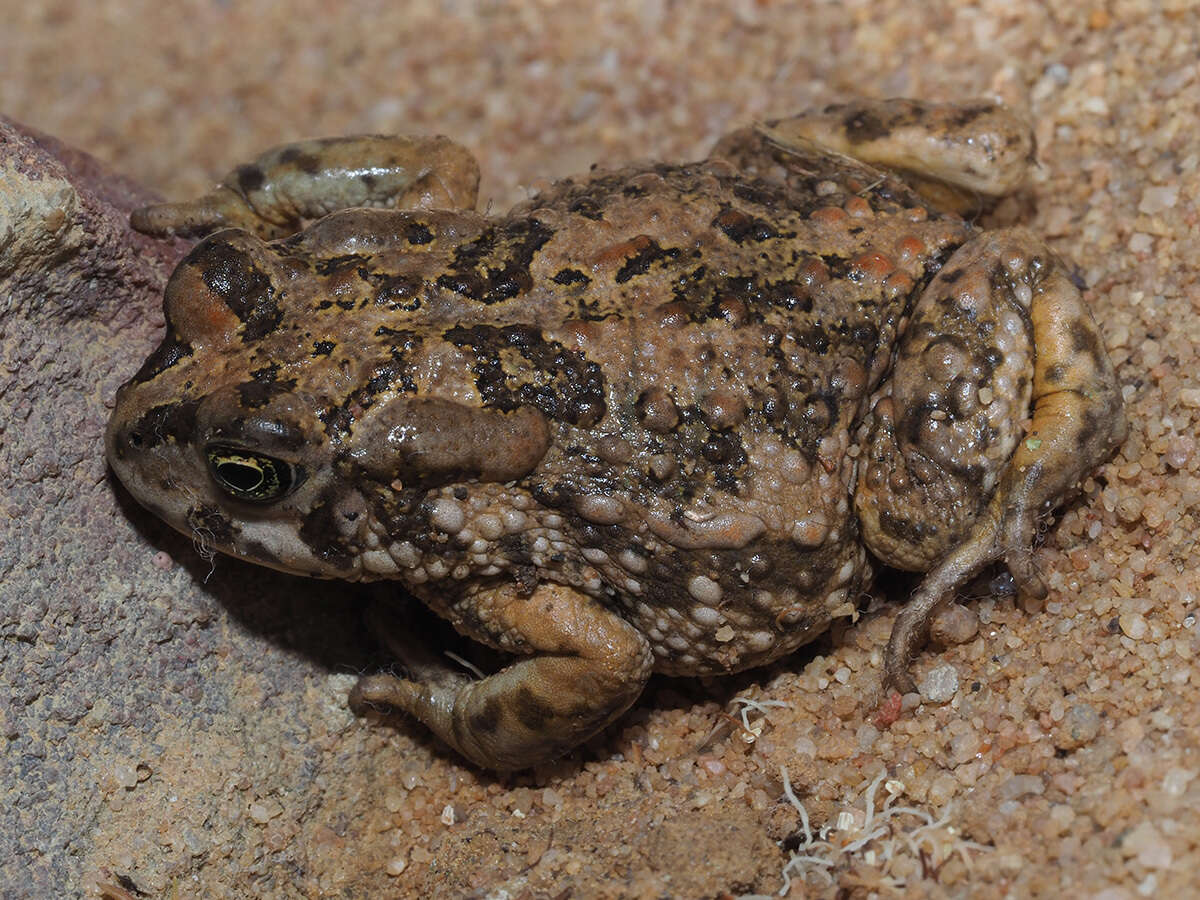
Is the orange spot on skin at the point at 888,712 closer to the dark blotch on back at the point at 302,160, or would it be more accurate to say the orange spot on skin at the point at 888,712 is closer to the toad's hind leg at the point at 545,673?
the toad's hind leg at the point at 545,673

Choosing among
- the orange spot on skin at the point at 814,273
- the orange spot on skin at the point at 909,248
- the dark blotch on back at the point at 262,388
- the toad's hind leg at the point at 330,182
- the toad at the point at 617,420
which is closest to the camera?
the dark blotch on back at the point at 262,388

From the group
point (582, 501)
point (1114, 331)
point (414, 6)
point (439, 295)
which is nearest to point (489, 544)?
point (582, 501)

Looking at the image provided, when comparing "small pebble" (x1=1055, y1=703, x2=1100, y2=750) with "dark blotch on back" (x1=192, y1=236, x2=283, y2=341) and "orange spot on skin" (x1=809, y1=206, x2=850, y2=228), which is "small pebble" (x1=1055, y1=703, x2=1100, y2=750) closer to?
"orange spot on skin" (x1=809, y1=206, x2=850, y2=228)

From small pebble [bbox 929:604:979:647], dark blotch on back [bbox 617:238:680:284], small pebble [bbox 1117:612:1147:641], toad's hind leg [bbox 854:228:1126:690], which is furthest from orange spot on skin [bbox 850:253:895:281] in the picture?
small pebble [bbox 1117:612:1147:641]

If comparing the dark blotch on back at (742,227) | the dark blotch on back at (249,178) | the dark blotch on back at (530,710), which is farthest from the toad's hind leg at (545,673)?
the dark blotch on back at (249,178)

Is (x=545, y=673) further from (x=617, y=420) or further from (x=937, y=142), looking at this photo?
(x=937, y=142)

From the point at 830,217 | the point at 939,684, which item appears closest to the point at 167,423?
the point at 830,217
